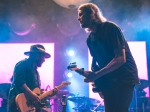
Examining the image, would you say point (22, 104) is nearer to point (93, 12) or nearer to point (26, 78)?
point (26, 78)

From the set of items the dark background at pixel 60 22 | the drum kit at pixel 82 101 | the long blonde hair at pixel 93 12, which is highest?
the dark background at pixel 60 22

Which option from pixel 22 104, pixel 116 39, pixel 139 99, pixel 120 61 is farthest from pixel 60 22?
pixel 120 61

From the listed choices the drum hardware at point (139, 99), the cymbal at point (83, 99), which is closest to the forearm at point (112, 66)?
the cymbal at point (83, 99)

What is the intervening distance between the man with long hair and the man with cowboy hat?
1.88 m

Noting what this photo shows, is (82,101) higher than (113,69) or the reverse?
the reverse

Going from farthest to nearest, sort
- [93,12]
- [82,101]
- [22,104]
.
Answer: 1. [82,101]
2. [22,104]
3. [93,12]

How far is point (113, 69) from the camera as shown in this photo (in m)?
2.10

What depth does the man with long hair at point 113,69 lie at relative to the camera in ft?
6.84

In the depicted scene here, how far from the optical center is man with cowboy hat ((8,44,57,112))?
3.88 metres

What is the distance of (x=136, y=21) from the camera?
733 centimetres

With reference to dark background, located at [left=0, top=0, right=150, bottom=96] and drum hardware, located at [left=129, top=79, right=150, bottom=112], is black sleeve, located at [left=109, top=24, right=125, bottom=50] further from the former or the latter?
dark background, located at [left=0, top=0, right=150, bottom=96]

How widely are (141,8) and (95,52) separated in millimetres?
5524

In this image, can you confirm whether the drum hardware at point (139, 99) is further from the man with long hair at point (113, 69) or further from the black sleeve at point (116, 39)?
the black sleeve at point (116, 39)

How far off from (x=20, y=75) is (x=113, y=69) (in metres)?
2.24
